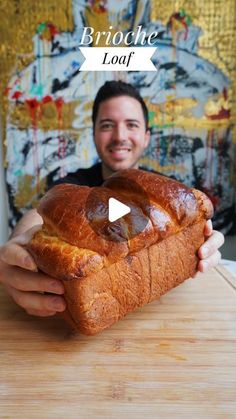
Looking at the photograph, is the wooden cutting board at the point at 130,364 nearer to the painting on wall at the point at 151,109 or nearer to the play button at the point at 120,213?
the play button at the point at 120,213

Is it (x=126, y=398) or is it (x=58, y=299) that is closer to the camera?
(x=126, y=398)

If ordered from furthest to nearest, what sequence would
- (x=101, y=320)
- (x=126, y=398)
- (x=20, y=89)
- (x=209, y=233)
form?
(x=20, y=89), (x=209, y=233), (x=101, y=320), (x=126, y=398)

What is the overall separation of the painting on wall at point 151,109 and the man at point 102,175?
149mm

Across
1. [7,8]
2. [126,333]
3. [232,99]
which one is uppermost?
[7,8]

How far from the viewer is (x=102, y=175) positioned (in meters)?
1.46

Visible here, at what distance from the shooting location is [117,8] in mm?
1234

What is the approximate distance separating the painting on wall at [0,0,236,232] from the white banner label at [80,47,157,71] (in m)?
1.00

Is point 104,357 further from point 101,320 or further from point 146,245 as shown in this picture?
point 146,245

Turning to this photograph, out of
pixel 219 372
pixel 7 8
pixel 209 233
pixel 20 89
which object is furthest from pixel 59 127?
pixel 219 372

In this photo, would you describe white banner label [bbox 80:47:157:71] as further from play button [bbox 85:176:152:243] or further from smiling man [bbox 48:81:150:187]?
smiling man [bbox 48:81:150:187]

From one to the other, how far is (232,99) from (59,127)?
0.76 m

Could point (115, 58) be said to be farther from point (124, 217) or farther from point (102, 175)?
point (102, 175)

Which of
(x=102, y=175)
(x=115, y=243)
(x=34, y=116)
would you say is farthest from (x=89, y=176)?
(x=115, y=243)

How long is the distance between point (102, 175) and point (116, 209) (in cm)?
94
